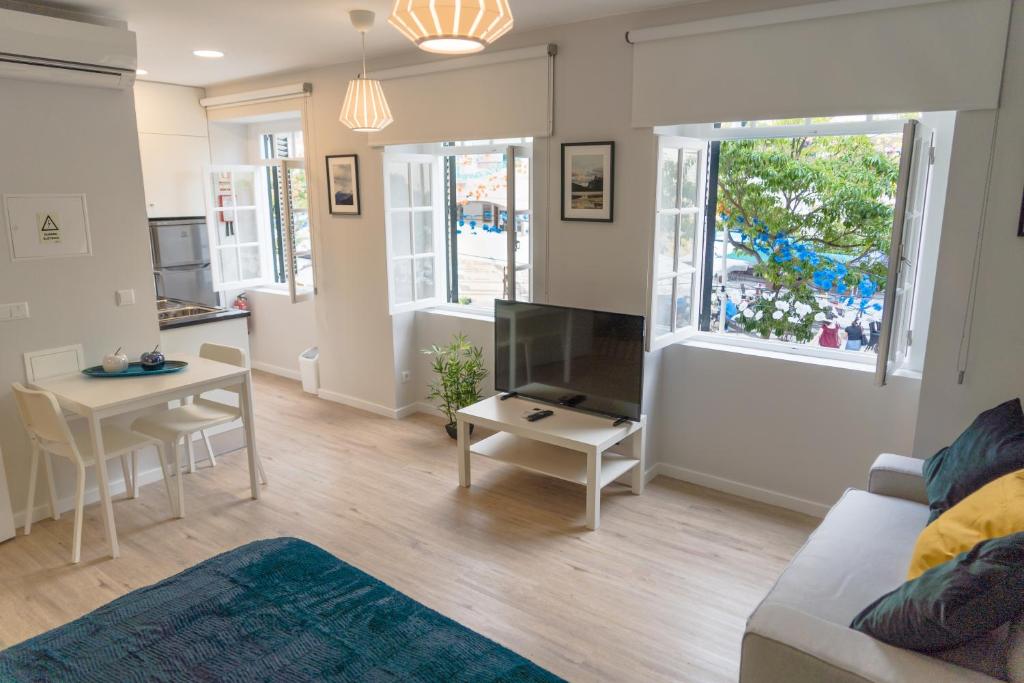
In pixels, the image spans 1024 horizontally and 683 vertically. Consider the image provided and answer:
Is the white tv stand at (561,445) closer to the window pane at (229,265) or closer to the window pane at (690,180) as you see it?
the window pane at (690,180)

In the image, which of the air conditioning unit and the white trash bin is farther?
the white trash bin

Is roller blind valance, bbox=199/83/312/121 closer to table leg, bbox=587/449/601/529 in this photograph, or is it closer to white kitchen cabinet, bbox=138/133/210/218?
white kitchen cabinet, bbox=138/133/210/218

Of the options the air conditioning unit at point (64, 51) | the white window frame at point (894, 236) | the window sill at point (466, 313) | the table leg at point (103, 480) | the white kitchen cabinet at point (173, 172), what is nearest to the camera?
the white window frame at point (894, 236)

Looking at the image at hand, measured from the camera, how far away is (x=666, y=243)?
12.1 feet

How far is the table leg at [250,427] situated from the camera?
141 inches

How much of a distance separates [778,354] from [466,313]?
229 centimetres

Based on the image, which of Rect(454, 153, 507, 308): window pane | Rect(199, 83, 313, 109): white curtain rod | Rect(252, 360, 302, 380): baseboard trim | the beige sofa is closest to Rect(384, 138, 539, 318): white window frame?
Rect(454, 153, 507, 308): window pane

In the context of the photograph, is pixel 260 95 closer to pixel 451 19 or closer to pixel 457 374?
pixel 457 374

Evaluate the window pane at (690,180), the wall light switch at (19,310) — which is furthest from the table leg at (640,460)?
the wall light switch at (19,310)

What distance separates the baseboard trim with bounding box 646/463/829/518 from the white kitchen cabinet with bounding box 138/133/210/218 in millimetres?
4544

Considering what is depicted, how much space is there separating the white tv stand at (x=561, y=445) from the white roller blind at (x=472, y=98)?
163 centimetres

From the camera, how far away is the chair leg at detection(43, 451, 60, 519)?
3.38 metres

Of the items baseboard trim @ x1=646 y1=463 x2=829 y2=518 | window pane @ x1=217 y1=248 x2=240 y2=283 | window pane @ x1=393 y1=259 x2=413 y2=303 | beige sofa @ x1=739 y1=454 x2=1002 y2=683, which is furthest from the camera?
window pane @ x1=217 y1=248 x2=240 y2=283

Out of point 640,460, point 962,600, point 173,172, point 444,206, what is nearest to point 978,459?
point 962,600
